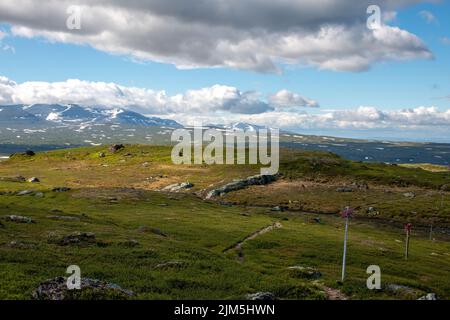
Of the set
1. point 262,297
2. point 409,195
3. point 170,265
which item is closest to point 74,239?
point 170,265

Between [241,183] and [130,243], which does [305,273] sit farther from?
[241,183]

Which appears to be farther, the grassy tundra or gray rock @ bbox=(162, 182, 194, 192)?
gray rock @ bbox=(162, 182, 194, 192)

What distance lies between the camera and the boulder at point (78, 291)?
27.6 m

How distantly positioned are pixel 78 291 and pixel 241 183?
4963 inches

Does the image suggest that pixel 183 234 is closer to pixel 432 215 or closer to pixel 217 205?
pixel 217 205

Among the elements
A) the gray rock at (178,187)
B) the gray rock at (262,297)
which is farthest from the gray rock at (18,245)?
the gray rock at (178,187)

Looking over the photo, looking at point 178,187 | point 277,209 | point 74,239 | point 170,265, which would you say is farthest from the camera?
point 178,187

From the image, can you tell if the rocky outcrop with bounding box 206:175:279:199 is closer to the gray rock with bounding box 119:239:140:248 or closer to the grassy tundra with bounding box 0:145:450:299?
the grassy tundra with bounding box 0:145:450:299

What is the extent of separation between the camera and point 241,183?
6033 inches

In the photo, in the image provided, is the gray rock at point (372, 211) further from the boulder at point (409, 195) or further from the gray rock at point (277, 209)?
the gray rock at point (277, 209)

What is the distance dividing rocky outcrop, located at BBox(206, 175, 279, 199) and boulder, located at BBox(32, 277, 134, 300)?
370ft

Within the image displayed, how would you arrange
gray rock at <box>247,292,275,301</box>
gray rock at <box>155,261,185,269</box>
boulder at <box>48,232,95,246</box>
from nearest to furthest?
gray rock at <box>247,292,275,301</box> < gray rock at <box>155,261,185,269</box> < boulder at <box>48,232,95,246</box>

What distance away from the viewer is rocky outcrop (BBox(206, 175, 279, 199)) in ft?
474

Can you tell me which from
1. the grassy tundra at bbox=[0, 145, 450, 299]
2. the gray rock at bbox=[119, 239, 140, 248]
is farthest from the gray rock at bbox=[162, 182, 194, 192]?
the gray rock at bbox=[119, 239, 140, 248]
